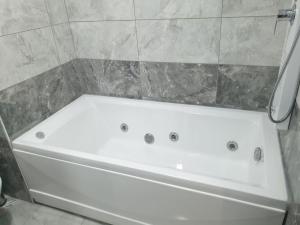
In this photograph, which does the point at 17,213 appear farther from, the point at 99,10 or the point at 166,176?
the point at 99,10

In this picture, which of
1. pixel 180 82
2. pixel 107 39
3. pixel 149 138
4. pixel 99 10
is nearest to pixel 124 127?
pixel 149 138

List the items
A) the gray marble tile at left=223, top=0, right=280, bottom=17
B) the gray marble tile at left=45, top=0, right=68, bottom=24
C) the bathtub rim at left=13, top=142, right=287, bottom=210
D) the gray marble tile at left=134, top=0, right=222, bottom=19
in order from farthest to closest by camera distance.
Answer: the gray marble tile at left=45, top=0, right=68, bottom=24, the gray marble tile at left=134, top=0, right=222, bottom=19, the gray marble tile at left=223, top=0, right=280, bottom=17, the bathtub rim at left=13, top=142, right=287, bottom=210

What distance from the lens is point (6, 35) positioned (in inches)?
57.4

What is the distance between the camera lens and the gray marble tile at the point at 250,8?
140 centimetres

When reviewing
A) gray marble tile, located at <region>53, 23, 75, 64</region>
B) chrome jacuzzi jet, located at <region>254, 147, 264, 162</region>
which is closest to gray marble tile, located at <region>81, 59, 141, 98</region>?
gray marble tile, located at <region>53, 23, 75, 64</region>

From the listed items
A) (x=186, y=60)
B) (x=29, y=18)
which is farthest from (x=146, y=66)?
(x=29, y=18)

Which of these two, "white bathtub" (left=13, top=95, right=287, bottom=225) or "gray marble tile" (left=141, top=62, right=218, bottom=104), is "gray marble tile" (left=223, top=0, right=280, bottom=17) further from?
"white bathtub" (left=13, top=95, right=287, bottom=225)

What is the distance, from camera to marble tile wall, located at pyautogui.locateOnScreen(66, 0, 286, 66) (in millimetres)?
1476

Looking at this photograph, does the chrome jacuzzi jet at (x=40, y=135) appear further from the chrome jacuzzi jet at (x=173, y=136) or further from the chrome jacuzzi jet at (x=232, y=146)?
the chrome jacuzzi jet at (x=232, y=146)

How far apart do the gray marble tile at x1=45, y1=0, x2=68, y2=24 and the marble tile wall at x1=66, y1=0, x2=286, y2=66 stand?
0.05 meters

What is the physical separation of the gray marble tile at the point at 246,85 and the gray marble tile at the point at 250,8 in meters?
0.34

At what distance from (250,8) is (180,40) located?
1.59 ft

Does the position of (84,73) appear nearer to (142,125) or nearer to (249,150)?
(142,125)

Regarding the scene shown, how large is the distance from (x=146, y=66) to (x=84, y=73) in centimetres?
62
